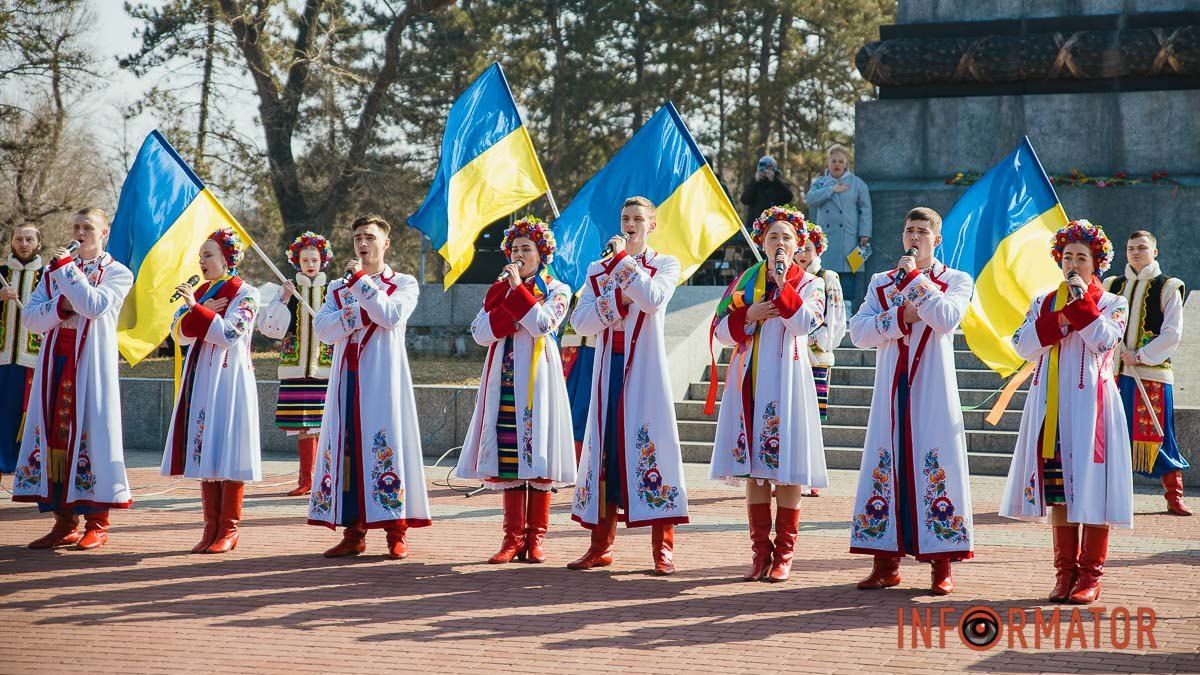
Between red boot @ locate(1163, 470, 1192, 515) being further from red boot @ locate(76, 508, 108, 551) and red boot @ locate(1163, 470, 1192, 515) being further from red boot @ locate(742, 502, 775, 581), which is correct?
red boot @ locate(76, 508, 108, 551)

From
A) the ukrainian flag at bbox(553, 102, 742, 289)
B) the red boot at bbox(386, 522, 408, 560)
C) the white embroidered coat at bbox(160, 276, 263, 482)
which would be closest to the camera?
the red boot at bbox(386, 522, 408, 560)

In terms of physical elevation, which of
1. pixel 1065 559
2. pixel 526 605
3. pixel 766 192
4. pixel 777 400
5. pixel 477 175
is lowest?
pixel 526 605

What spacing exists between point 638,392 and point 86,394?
345 cm

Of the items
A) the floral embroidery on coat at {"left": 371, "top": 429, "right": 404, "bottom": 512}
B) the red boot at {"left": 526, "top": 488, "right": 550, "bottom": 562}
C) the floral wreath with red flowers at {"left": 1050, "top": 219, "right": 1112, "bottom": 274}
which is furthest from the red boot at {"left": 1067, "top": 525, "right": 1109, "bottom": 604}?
the floral embroidery on coat at {"left": 371, "top": 429, "right": 404, "bottom": 512}

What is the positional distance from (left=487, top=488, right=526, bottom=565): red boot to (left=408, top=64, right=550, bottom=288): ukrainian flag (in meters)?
1.80

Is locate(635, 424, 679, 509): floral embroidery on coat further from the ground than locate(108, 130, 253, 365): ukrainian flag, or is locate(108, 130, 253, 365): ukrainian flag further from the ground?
locate(108, 130, 253, 365): ukrainian flag

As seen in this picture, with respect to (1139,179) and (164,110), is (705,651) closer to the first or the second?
→ (1139,179)

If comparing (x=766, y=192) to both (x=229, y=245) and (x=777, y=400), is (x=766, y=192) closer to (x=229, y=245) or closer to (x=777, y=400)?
(x=229, y=245)

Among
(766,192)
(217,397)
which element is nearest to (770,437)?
(217,397)

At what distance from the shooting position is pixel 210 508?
8734 mm

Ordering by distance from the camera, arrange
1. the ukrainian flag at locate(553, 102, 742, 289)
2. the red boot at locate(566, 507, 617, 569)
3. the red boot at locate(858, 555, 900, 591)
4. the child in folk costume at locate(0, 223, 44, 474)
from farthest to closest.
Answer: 1. the child in folk costume at locate(0, 223, 44, 474)
2. the ukrainian flag at locate(553, 102, 742, 289)
3. the red boot at locate(566, 507, 617, 569)
4. the red boot at locate(858, 555, 900, 591)

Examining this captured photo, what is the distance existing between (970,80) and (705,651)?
13.2 meters

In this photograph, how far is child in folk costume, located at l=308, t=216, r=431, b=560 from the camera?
8273 millimetres

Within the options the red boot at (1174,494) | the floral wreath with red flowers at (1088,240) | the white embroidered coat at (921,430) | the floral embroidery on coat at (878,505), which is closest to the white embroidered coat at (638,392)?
the floral embroidery on coat at (878,505)
